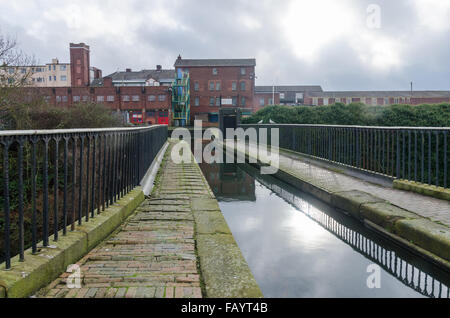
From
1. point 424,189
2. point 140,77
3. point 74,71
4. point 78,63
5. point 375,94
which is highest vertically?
point 78,63

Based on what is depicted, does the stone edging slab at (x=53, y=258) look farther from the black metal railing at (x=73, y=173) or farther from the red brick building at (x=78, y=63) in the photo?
the red brick building at (x=78, y=63)

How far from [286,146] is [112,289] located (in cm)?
1457

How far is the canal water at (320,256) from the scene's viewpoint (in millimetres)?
3458

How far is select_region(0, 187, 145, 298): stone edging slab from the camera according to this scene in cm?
262

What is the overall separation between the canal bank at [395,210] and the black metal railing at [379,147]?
0.69 meters

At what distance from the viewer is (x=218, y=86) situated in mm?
67938

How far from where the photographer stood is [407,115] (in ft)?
48.3

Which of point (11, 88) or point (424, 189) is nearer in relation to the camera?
point (424, 189)

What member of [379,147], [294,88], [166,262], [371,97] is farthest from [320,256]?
[371,97]

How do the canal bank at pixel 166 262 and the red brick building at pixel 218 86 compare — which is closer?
the canal bank at pixel 166 262

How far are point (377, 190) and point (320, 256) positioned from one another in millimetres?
3328

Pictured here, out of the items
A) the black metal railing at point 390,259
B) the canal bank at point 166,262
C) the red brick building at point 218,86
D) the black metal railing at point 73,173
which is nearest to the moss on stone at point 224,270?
the canal bank at point 166,262

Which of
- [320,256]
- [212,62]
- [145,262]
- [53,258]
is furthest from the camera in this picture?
[212,62]

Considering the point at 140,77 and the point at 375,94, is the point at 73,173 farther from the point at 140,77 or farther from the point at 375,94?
the point at 375,94
